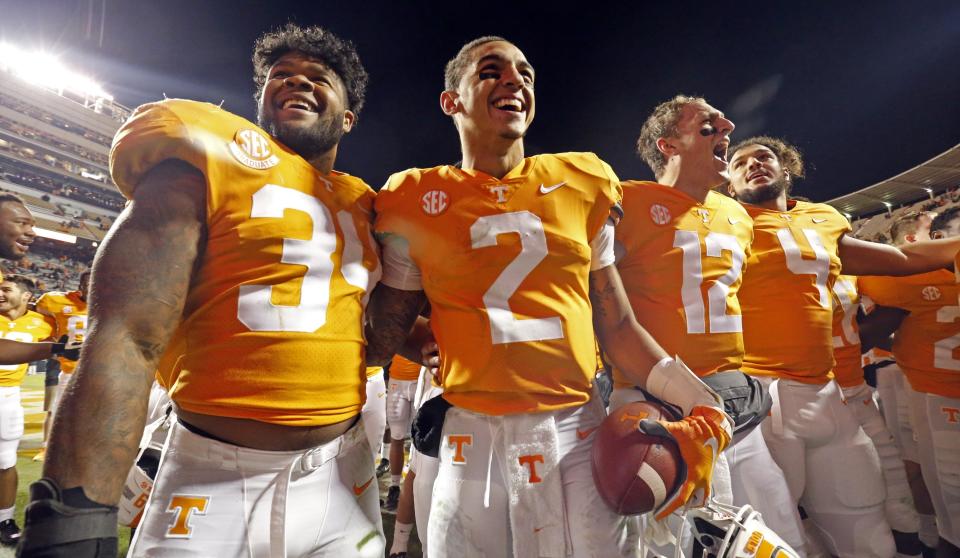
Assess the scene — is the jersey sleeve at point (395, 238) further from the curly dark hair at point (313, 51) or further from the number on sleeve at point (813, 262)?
the number on sleeve at point (813, 262)

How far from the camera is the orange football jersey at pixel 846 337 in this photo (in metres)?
3.47

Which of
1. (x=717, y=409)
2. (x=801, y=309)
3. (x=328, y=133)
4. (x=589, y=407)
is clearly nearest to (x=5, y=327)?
(x=328, y=133)

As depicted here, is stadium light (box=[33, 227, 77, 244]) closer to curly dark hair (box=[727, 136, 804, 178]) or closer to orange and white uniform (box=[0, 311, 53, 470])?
orange and white uniform (box=[0, 311, 53, 470])

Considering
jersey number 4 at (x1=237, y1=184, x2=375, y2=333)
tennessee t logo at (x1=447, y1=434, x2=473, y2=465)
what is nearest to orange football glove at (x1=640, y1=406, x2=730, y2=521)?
tennessee t logo at (x1=447, y1=434, x2=473, y2=465)

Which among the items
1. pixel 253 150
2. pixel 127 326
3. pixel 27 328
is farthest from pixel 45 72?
pixel 127 326

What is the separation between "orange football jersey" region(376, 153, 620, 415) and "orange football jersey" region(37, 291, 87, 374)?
254 inches

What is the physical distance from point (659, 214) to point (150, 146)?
88.5 inches

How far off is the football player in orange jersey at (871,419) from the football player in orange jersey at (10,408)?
21.4ft

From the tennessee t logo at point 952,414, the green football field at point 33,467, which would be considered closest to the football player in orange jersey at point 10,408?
the green football field at point 33,467

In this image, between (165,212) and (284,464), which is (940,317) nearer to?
(284,464)

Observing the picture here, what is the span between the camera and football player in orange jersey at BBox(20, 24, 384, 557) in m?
1.10

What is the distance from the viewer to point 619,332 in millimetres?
1892

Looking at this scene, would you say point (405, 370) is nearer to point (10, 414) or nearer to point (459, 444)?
point (10, 414)

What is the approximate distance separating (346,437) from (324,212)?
2.56 ft
